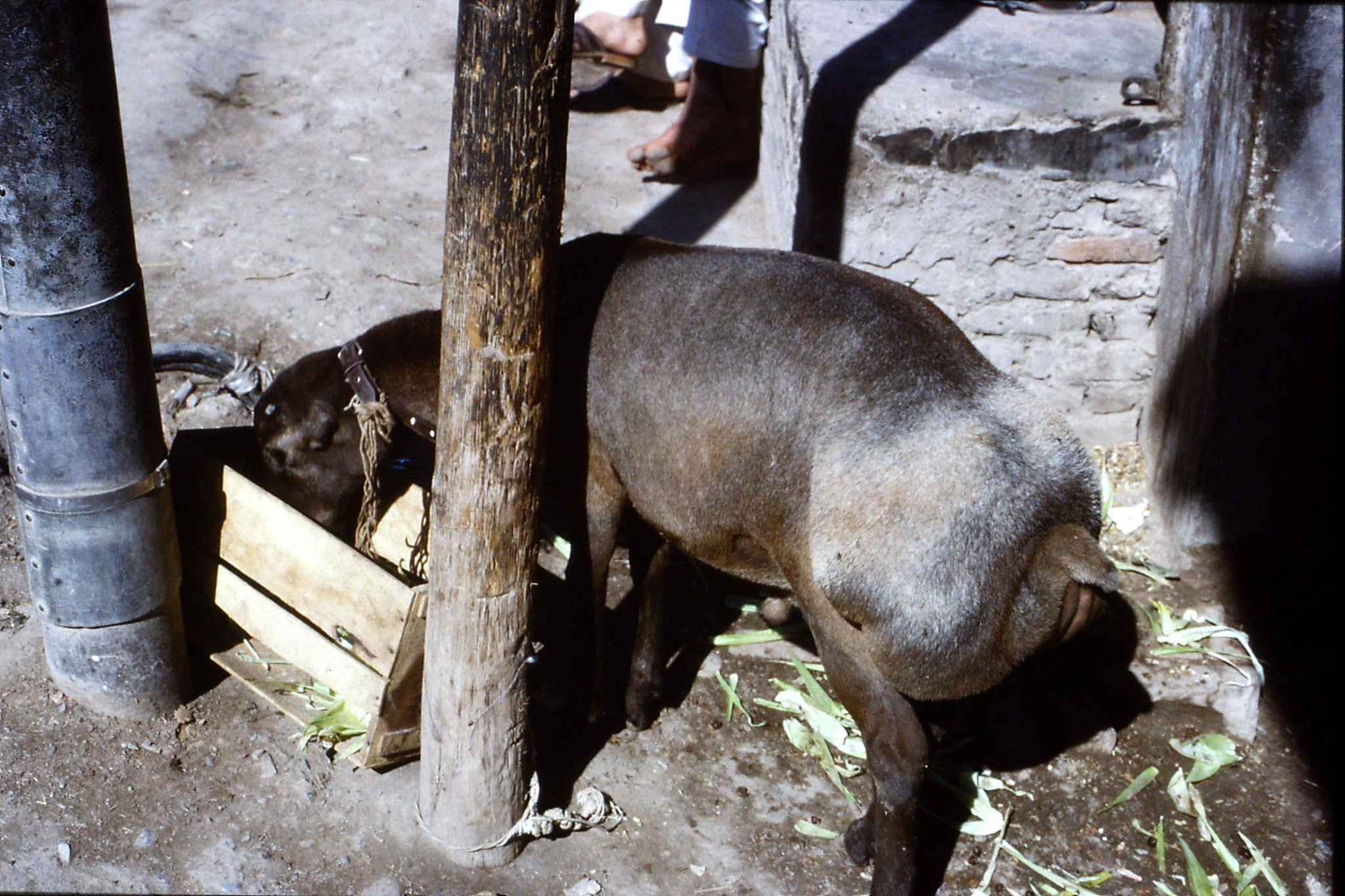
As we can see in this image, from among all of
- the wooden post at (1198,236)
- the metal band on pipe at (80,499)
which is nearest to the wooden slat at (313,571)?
the metal band on pipe at (80,499)

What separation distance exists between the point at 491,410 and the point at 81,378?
1.20 meters

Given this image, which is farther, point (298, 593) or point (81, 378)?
point (298, 593)

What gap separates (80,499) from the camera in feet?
10.7

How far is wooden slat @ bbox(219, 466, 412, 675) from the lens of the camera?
3.31 metres

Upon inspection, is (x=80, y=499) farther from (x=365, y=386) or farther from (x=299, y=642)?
(x=365, y=386)

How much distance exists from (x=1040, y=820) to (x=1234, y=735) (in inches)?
34.4

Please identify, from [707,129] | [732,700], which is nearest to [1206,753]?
[732,700]

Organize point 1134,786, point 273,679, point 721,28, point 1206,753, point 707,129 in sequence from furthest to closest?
point 707,129
point 721,28
point 1206,753
point 1134,786
point 273,679

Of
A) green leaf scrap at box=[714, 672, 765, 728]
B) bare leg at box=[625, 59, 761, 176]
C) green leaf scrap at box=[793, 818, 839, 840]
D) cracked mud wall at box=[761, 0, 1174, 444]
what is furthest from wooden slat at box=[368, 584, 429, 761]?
bare leg at box=[625, 59, 761, 176]

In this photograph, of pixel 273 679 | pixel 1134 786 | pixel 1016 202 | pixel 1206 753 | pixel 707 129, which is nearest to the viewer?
pixel 273 679

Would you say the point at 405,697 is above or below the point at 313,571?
below

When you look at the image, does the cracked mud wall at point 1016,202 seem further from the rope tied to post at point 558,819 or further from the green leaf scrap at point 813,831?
the rope tied to post at point 558,819

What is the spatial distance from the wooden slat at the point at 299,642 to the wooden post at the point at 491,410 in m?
0.27

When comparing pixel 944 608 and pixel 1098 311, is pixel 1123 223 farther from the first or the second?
pixel 944 608
